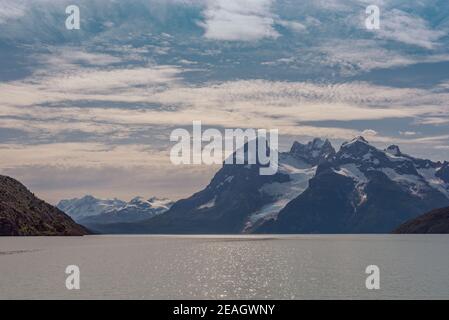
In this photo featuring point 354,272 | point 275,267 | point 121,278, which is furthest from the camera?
point 275,267

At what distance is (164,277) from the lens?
142 metres

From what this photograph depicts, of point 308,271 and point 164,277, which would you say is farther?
point 308,271
